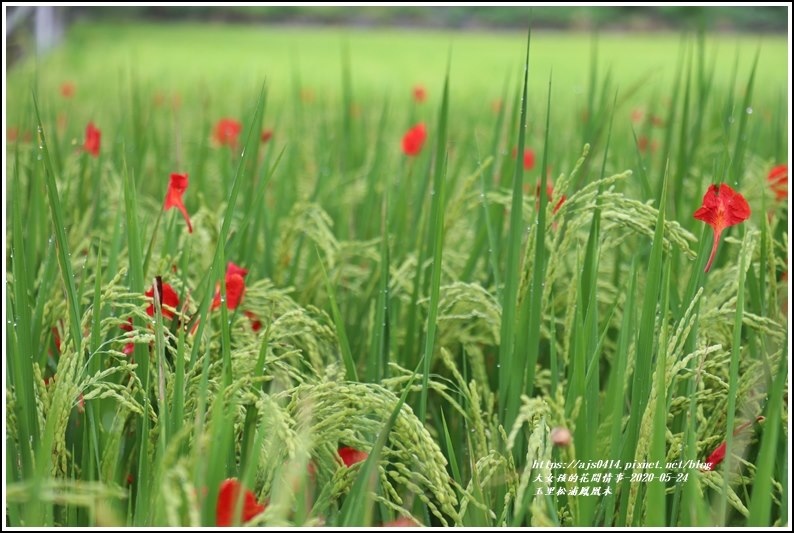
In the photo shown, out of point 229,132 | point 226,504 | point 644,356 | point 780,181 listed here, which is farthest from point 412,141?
point 226,504

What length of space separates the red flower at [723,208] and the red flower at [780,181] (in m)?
0.39

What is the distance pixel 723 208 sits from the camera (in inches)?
31.2

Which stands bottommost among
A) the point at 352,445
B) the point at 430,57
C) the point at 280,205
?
the point at 352,445

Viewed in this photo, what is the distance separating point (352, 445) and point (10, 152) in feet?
4.81

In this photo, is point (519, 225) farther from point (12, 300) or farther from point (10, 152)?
point (10, 152)

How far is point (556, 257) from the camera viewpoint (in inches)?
31.8

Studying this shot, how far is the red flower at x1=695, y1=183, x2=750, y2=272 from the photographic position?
2.59 feet

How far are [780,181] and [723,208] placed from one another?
0.46 meters

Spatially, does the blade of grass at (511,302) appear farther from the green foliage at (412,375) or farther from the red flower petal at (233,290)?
the red flower petal at (233,290)

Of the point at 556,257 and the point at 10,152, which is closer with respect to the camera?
the point at 556,257

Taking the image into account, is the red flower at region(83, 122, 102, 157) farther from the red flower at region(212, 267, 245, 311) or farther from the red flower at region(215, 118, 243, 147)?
the red flower at region(212, 267, 245, 311)

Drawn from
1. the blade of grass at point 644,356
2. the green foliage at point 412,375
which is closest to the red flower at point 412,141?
Answer: the green foliage at point 412,375

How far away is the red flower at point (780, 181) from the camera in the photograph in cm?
115

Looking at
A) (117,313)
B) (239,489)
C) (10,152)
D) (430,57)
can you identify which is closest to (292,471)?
(239,489)
